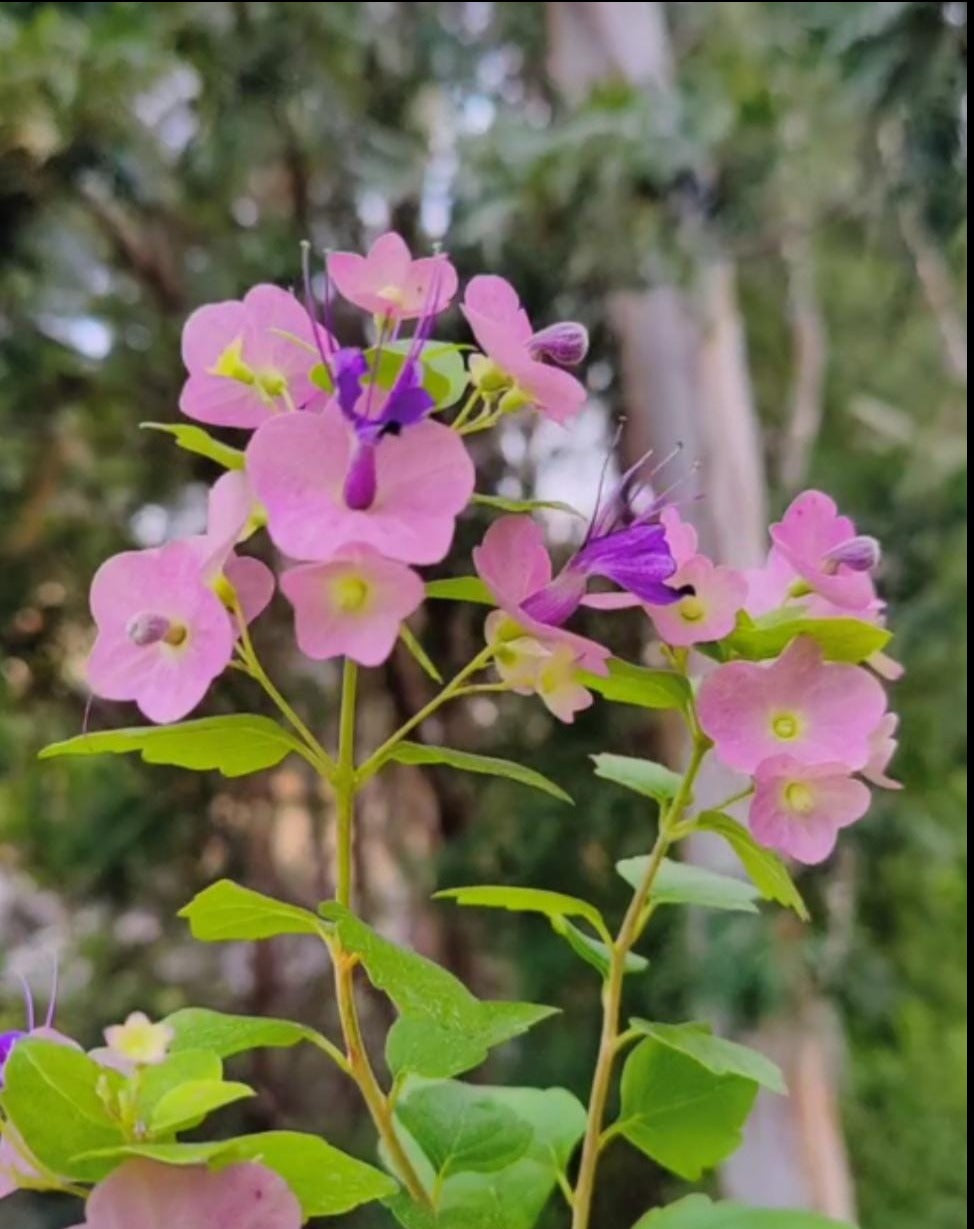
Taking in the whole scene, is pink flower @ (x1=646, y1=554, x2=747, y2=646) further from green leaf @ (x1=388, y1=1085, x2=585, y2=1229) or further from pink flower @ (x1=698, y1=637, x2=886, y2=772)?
green leaf @ (x1=388, y1=1085, x2=585, y2=1229)

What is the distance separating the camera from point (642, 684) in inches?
12.0

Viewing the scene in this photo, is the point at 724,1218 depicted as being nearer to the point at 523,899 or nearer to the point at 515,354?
the point at 523,899

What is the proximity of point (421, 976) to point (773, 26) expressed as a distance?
99 cm

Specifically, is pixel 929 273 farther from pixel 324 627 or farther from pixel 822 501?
pixel 324 627

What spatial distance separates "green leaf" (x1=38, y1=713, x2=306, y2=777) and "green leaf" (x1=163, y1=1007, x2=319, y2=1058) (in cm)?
6

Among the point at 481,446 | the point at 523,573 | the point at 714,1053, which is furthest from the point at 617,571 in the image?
the point at 481,446

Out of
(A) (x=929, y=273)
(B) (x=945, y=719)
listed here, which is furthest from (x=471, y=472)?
(A) (x=929, y=273)

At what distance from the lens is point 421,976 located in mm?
238

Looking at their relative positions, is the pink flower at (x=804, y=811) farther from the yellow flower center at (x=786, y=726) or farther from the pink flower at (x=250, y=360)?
the pink flower at (x=250, y=360)

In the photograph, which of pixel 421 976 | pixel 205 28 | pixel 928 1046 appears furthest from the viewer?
pixel 928 1046

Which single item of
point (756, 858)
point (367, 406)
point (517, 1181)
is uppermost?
point (367, 406)

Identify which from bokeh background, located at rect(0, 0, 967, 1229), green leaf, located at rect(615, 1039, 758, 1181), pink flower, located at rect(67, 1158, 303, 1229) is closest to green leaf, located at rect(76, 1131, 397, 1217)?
pink flower, located at rect(67, 1158, 303, 1229)

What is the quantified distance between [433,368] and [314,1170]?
18 cm

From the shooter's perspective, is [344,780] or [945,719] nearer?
[344,780]
